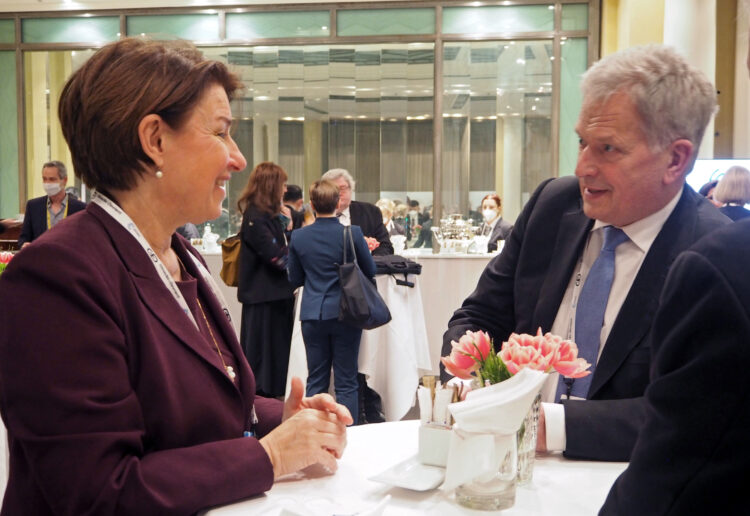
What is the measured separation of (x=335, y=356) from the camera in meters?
4.88

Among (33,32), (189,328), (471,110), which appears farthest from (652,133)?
(33,32)

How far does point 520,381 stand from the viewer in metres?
1.26

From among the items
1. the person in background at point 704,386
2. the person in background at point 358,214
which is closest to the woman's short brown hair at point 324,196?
the person in background at point 358,214

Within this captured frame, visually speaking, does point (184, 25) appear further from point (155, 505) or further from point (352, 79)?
point (155, 505)

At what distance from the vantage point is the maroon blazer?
117cm

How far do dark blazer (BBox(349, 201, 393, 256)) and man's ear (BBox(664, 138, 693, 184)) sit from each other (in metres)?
4.50

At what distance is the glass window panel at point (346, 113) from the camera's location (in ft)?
33.8

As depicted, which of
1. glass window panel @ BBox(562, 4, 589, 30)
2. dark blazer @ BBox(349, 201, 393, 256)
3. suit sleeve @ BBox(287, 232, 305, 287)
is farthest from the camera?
glass window panel @ BBox(562, 4, 589, 30)

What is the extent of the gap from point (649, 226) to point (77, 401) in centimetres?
136

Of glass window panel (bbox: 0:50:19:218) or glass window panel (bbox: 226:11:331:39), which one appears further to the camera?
glass window panel (bbox: 0:50:19:218)

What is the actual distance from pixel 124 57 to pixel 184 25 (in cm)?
973

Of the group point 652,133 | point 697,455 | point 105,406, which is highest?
point 652,133

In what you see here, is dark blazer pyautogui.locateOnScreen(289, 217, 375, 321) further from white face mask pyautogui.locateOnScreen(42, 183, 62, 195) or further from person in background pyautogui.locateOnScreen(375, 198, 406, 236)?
person in background pyautogui.locateOnScreen(375, 198, 406, 236)

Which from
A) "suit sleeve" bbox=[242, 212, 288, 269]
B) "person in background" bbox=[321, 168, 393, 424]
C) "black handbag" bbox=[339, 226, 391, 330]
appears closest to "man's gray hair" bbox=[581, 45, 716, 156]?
"black handbag" bbox=[339, 226, 391, 330]
